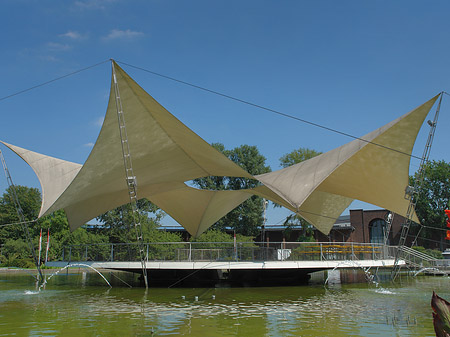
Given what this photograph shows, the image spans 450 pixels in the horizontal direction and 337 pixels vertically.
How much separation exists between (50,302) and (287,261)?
10540mm

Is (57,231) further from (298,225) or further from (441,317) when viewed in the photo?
(441,317)

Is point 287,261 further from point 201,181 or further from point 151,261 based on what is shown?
point 201,181

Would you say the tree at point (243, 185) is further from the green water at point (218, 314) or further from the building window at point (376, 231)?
the green water at point (218, 314)

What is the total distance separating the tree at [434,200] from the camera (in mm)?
44544

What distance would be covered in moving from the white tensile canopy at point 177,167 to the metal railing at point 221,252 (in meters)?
1.91

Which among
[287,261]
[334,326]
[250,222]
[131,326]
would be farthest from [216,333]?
[250,222]

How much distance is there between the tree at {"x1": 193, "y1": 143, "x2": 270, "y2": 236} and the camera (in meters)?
45.6

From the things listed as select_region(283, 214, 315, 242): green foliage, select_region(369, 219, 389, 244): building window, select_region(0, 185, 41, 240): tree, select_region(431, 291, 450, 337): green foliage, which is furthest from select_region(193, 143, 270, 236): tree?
select_region(431, 291, 450, 337): green foliage

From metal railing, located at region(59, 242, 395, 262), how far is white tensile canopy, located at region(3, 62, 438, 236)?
191 centimetres

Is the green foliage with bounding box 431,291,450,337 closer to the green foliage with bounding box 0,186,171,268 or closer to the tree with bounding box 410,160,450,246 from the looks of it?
the green foliage with bounding box 0,186,171,268

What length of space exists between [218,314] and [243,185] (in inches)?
1496

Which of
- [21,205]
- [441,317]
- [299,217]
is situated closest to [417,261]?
[299,217]

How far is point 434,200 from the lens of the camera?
151ft

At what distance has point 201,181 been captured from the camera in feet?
160
